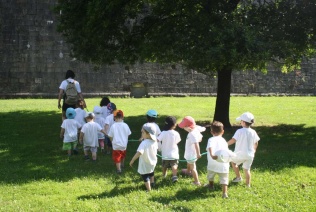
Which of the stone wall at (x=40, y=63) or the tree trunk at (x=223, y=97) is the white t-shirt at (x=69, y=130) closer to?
the tree trunk at (x=223, y=97)

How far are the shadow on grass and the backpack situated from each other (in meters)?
1.01

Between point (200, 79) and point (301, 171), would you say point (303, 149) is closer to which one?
point (301, 171)

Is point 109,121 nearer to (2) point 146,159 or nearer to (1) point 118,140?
(1) point 118,140

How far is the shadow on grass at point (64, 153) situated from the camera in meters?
7.53

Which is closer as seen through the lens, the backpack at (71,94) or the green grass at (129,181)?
the green grass at (129,181)

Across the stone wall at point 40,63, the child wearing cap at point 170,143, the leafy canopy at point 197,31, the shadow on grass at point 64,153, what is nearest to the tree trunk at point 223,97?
the shadow on grass at point 64,153

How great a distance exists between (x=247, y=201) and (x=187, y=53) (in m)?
4.45

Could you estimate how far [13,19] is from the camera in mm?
20953

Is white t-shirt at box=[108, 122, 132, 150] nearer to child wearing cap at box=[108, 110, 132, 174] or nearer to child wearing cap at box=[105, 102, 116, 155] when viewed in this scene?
child wearing cap at box=[108, 110, 132, 174]

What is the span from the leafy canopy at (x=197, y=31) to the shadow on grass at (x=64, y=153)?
1.99 m

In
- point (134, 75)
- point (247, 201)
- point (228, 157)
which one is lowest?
point (247, 201)

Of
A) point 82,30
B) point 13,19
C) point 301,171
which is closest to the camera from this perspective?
point 301,171

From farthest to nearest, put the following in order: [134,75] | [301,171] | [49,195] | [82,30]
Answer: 1. [134,75]
2. [82,30]
3. [301,171]
4. [49,195]

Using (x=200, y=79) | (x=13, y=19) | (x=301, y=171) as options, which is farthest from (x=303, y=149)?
(x=13, y=19)
